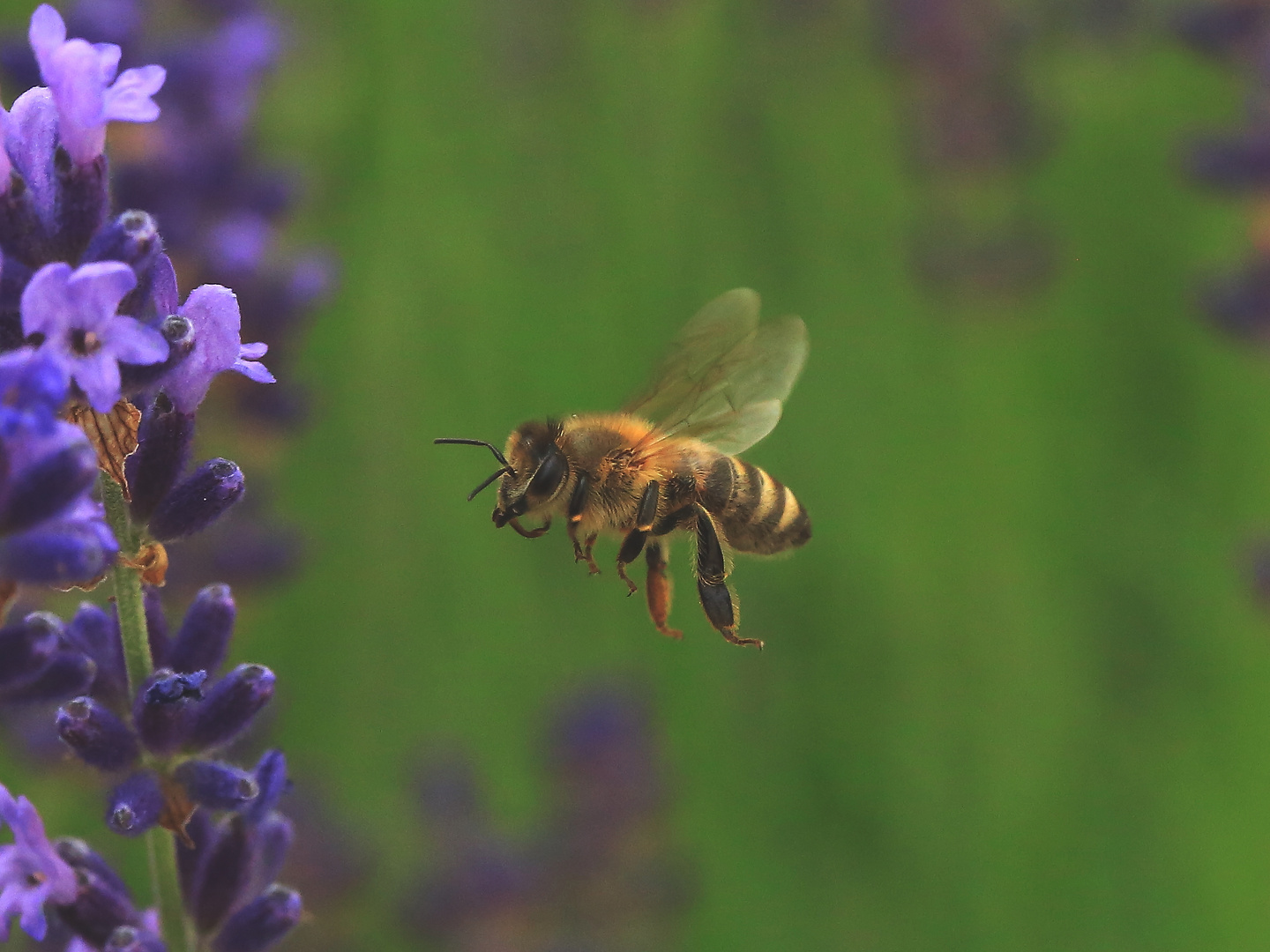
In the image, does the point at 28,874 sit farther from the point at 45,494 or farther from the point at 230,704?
the point at 45,494

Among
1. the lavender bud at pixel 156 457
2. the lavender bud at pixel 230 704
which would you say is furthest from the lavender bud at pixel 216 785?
the lavender bud at pixel 156 457

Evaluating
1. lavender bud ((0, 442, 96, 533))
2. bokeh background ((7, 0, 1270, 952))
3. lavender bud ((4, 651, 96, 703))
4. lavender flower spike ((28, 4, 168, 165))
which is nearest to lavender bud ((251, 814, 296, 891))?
→ lavender bud ((4, 651, 96, 703))

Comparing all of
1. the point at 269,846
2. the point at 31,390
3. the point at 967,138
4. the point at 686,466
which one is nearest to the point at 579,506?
the point at 686,466

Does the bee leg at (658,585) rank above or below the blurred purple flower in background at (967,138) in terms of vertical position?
below

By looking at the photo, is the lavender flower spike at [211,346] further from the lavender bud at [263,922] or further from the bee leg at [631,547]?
the bee leg at [631,547]

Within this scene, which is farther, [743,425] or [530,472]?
[743,425]

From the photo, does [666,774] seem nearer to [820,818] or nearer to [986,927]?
[820,818]
